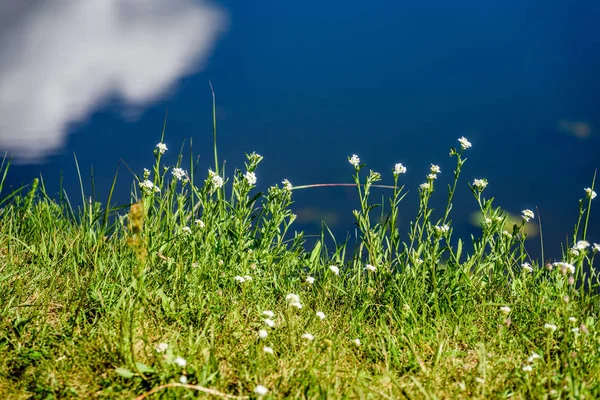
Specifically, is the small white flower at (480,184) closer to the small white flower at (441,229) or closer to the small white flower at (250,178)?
the small white flower at (441,229)

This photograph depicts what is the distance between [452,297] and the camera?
349 centimetres

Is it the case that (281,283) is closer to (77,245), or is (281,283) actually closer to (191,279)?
(191,279)

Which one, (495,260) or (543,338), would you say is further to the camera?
(495,260)

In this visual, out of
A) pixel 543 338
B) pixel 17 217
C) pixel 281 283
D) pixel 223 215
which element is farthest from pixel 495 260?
pixel 17 217

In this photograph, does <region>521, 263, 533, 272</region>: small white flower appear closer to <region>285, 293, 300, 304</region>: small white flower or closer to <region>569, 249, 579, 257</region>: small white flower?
<region>569, 249, 579, 257</region>: small white flower

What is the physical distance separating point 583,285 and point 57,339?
2.99 m

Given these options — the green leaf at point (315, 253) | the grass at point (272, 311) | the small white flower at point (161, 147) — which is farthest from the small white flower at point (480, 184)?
the small white flower at point (161, 147)

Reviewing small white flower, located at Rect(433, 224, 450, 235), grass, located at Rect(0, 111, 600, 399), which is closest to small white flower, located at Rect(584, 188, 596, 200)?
grass, located at Rect(0, 111, 600, 399)

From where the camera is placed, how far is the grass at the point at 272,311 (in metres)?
2.41

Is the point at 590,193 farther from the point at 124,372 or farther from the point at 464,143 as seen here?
the point at 124,372

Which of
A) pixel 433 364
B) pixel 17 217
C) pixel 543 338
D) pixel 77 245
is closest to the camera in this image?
pixel 433 364

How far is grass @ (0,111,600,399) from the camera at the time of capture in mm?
2408

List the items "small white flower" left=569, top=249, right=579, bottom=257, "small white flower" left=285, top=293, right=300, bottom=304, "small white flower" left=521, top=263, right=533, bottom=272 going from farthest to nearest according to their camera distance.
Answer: "small white flower" left=521, top=263, right=533, bottom=272
"small white flower" left=569, top=249, right=579, bottom=257
"small white flower" left=285, top=293, right=300, bottom=304

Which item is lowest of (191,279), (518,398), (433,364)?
(518,398)
